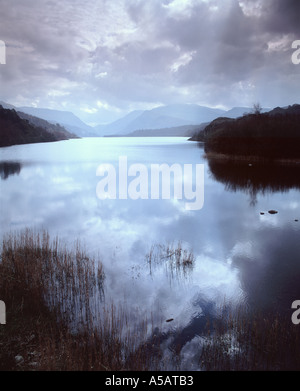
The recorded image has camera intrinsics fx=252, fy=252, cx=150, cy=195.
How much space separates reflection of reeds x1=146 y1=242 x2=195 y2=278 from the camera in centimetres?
1516

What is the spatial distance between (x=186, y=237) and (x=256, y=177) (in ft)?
109

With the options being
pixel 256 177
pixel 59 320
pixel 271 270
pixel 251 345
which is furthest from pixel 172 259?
pixel 256 177

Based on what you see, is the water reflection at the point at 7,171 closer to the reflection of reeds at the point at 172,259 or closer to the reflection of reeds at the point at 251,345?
the reflection of reeds at the point at 172,259

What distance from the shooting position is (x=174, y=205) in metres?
32.9

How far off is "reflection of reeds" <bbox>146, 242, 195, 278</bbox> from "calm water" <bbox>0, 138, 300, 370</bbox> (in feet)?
0.81

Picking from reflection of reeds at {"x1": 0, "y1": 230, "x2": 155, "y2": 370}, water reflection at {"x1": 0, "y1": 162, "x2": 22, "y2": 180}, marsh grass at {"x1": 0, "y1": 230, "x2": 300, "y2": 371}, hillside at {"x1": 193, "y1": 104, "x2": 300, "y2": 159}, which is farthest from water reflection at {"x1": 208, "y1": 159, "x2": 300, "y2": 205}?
water reflection at {"x1": 0, "y1": 162, "x2": 22, "y2": 180}

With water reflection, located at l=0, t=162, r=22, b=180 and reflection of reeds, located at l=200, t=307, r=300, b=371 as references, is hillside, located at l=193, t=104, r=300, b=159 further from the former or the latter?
reflection of reeds, located at l=200, t=307, r=300, b=371

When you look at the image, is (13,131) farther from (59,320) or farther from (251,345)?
(251,345)

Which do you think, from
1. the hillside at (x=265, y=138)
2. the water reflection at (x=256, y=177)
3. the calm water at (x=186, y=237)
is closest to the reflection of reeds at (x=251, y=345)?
the calm water at (x=186, y=237)

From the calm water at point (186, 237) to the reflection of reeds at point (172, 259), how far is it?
0.25 m

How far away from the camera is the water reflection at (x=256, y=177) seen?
1607 inches

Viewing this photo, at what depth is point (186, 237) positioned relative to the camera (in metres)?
21.7
